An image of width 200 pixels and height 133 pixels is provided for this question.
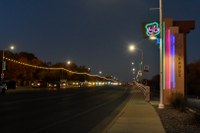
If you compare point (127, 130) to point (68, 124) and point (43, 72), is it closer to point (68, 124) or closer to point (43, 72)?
point (68, 124)

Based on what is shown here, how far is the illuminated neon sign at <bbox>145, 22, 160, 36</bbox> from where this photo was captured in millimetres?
30050

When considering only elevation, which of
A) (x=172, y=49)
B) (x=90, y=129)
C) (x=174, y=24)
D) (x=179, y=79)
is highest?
(x=174, y=24)

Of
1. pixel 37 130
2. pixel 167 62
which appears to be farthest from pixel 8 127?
pixel 167 62

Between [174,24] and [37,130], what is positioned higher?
[174,24]

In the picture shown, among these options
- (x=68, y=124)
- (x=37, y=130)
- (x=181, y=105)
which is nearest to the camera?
(x=37, y=130)

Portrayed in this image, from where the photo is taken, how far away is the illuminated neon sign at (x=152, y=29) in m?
30.0

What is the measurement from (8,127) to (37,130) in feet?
4.75

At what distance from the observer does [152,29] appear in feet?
99.5

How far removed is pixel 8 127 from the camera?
642 inches

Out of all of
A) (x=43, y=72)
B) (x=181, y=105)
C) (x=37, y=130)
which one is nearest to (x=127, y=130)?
(x=37, y=130)

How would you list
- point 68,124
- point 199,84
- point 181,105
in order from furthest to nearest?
point 199,84 → point 181,105 → point 68,124

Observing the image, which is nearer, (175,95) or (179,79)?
(175,95)

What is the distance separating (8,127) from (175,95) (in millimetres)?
15583

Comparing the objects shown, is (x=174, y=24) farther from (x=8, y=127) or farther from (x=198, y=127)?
(x=8, y=127)
